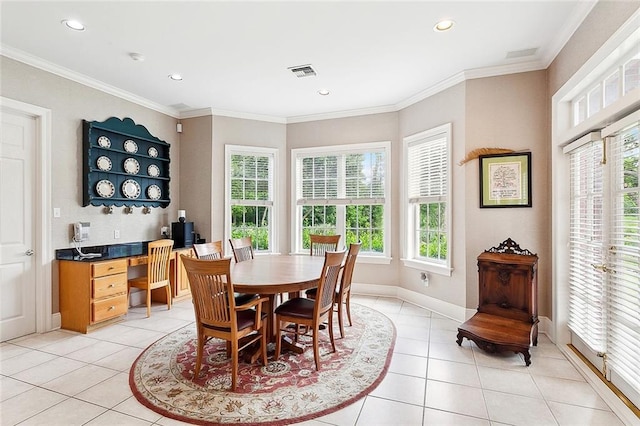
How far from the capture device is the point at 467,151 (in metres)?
3.66

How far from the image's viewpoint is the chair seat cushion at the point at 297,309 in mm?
2689

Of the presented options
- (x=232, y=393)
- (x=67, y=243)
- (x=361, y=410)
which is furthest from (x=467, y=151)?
(x=67, y=243)

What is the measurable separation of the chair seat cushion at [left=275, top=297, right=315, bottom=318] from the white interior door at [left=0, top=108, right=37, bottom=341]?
9.37ft

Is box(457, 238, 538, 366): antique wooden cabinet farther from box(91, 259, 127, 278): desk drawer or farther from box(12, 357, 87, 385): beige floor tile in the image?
box(91, 259, 127, 278): desk drawer

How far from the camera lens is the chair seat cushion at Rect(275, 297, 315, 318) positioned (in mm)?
2689

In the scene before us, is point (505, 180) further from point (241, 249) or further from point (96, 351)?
point (96, 351)

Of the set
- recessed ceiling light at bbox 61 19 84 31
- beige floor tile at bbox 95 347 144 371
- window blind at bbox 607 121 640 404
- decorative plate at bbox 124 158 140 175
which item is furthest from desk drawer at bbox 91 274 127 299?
window blind at bbox 607 121 640 404

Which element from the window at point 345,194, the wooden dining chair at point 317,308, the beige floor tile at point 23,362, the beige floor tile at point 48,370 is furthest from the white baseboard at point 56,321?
the window at point 345,194

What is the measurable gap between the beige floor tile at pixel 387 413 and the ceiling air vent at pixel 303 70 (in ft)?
10.8

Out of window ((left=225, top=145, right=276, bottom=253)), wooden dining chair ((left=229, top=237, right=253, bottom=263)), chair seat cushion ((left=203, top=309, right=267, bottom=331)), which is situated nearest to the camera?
chair seat cushion ((left=203, top=309, right=267, bottom=331))

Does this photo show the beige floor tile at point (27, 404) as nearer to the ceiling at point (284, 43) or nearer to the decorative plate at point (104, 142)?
the decorative plate at point (104, 142)

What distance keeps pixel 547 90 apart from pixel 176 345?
15.3 ft

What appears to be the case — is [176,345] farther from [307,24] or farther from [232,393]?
[307,24]

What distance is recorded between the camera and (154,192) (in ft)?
15.8
